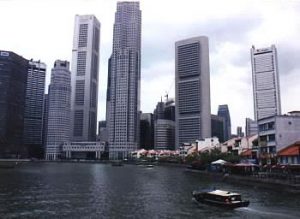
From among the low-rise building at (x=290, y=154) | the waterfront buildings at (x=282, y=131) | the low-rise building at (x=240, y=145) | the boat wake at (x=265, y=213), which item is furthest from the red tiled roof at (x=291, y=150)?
the boat wake at (x=265, y=213)

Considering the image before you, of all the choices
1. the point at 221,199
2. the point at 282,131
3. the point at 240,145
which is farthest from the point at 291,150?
the point at 240,145

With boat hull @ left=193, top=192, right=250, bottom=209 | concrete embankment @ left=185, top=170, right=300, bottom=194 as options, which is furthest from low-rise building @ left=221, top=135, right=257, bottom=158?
boat hull @ left=193, top=192, right=250, bottom=209

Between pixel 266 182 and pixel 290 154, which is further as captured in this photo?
pixel 290 154

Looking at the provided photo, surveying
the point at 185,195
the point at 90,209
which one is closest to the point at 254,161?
the point at 185,195

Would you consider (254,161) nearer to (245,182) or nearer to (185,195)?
(245,182)

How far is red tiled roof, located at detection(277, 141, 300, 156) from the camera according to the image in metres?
95.6

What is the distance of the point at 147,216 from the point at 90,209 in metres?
9.87

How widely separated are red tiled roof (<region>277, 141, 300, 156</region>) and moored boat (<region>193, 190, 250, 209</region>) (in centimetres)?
4524

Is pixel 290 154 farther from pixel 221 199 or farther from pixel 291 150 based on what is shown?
Answer: pixel 221 199

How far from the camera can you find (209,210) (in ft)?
174

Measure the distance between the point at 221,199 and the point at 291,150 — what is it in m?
50.6

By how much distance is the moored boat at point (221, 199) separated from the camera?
5416cm

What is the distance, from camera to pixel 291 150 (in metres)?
98.6

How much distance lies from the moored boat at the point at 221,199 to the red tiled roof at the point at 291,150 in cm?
4524
